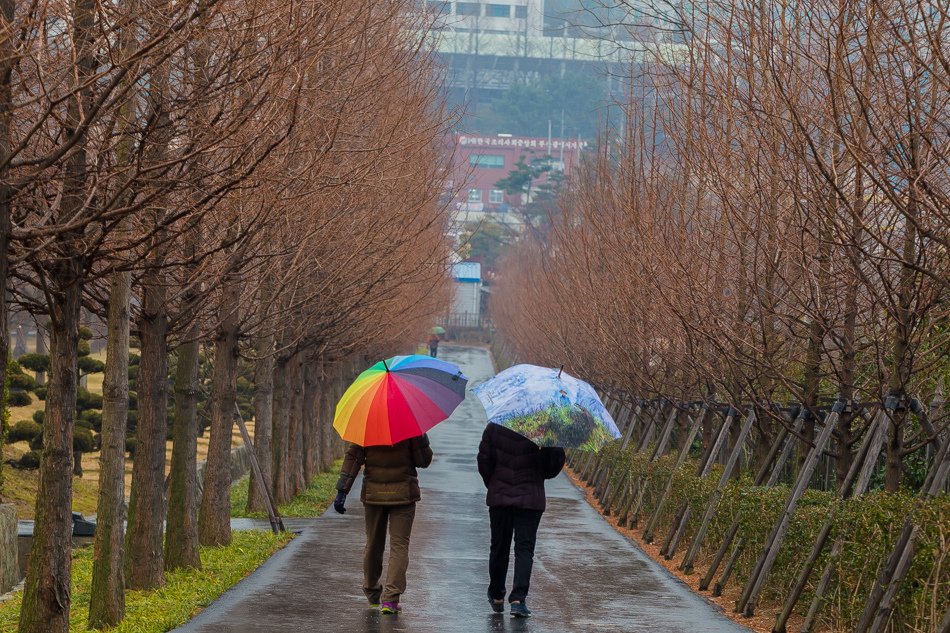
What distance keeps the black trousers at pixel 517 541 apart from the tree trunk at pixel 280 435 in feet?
46.0

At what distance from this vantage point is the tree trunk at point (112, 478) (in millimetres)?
11844

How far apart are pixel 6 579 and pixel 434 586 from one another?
27.7ft

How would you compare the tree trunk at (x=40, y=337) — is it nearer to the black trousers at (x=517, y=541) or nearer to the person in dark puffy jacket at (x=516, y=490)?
the person in dark puffy jacket at (x=516, y=490)

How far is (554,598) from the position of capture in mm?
13242

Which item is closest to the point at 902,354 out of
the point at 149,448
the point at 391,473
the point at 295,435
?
the point at 391,473

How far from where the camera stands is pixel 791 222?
12.8 metres

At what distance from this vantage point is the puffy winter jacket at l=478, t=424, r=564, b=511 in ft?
36.8

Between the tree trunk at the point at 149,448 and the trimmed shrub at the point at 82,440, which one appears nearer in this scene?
the tree trunk at the point at 149,448

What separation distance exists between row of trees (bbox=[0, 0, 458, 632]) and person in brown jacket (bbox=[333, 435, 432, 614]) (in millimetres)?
2001

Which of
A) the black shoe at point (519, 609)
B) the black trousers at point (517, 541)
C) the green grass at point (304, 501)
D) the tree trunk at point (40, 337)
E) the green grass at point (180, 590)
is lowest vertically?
the green grass at point (304, 501)

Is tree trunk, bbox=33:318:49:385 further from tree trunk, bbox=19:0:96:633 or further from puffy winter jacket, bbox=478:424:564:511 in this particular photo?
puffy winter jacket, bbox=478:424:564:511

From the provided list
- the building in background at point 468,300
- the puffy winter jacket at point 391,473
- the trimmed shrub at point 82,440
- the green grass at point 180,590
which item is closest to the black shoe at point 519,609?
the puffy winter jacket at point 391,473

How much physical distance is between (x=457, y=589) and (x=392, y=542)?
2351 millimetres

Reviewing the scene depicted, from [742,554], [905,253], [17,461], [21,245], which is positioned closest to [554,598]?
[742,554]
